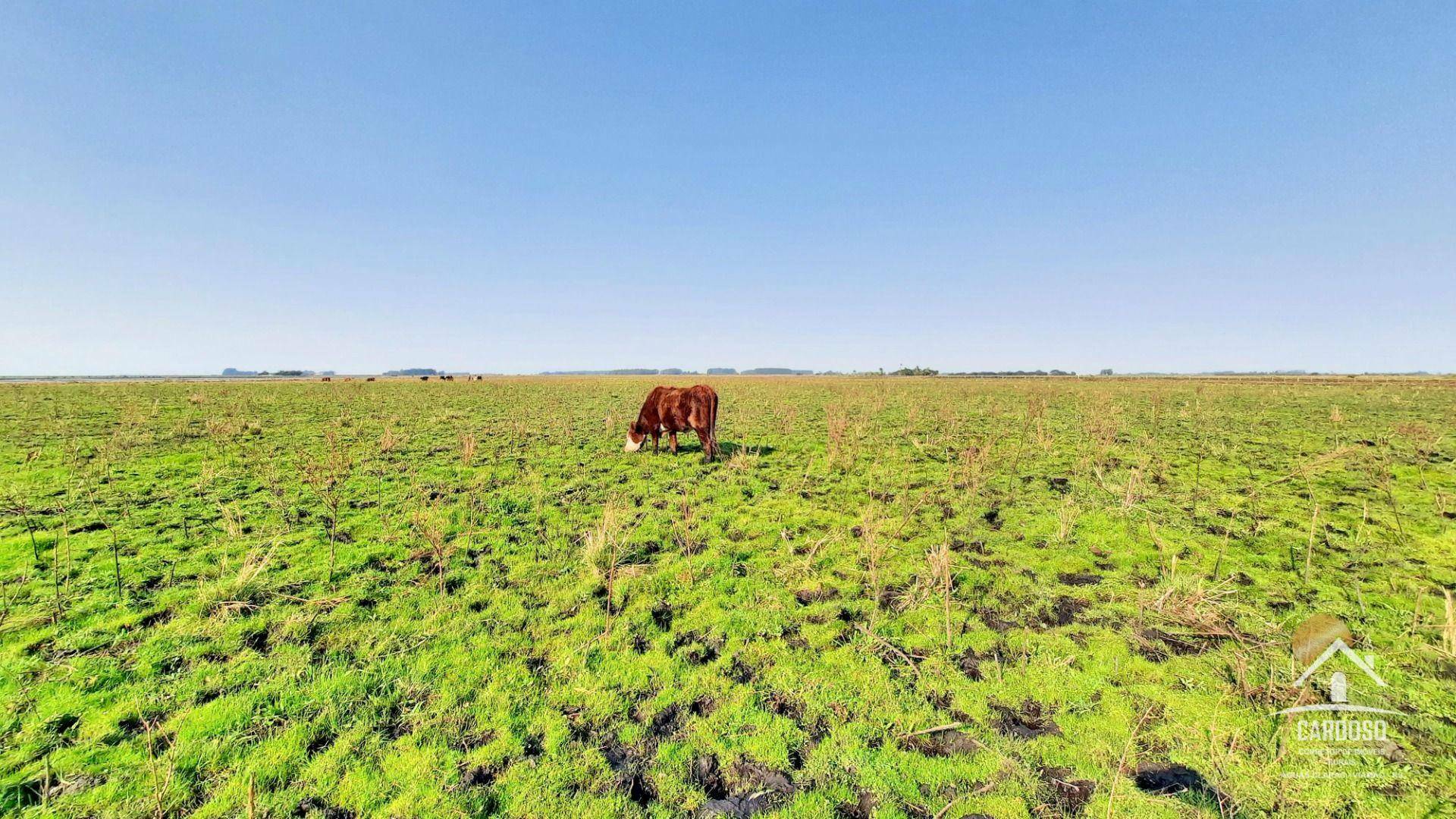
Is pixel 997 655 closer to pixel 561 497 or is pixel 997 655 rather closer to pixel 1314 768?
pixel 1314 768

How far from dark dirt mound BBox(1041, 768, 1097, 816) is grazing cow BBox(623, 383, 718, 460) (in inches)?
388

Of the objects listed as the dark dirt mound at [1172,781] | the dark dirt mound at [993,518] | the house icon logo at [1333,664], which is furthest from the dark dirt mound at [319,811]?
the dark dirt mound at [993,518]

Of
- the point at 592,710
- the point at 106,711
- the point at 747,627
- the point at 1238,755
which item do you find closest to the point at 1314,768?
the point at 1238,755

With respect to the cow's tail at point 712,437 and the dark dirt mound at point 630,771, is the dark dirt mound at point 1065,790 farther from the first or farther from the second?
the cow's tail at point 712,437

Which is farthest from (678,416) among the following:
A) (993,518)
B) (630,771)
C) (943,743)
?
(943,743)

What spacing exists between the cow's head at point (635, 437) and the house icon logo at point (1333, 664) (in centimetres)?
1264

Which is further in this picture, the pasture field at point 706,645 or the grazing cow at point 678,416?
the grazing cow at point 678,416

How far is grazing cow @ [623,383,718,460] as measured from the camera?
519 inches

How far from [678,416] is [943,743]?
10.5 metres

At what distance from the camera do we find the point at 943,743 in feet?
12.7

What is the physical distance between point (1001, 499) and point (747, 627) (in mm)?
7153

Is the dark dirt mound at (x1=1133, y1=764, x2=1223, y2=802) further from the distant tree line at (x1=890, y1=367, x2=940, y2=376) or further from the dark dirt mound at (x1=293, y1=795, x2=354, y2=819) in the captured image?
the distant tree line at (x1=890, y1=367, x2=940, y2=376)

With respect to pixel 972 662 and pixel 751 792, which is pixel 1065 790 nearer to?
pixel 972 662

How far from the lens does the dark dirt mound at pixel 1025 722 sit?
13.0 feet
